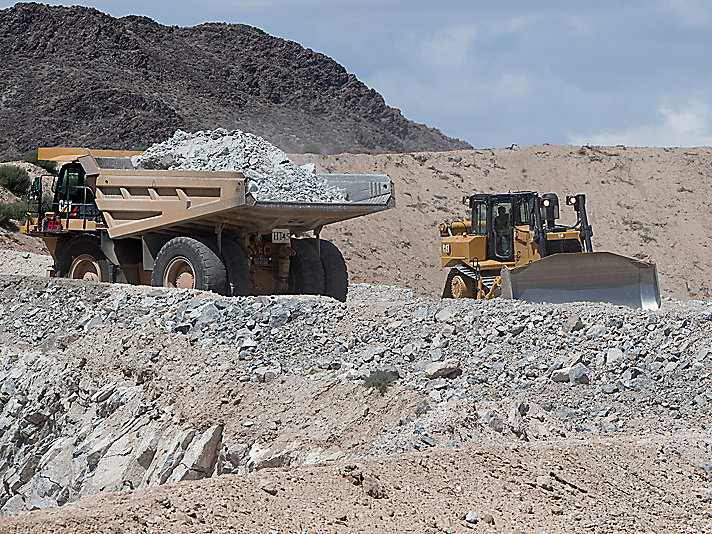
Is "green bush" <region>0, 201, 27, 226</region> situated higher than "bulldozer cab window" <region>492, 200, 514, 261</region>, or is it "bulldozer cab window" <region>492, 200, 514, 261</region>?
"green bush" <region>0, 201, 27, 226</region>

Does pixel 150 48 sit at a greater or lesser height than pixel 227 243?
greater

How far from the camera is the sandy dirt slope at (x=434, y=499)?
16.4ft

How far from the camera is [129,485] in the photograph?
8586 millimetres

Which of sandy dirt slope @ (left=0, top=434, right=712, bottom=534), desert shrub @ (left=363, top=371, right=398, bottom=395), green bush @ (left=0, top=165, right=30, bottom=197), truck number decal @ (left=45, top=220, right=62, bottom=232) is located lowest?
sandy dirt slope @ (left=0, top=434, right=712, bottom=534)

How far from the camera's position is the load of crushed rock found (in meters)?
12.1

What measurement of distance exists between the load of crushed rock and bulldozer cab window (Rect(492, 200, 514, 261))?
383 cm

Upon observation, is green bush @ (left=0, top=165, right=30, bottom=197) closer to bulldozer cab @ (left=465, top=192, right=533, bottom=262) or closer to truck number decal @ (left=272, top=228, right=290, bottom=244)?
bulldozer cab @ (left=465, top=192, right=533, bottom=262)

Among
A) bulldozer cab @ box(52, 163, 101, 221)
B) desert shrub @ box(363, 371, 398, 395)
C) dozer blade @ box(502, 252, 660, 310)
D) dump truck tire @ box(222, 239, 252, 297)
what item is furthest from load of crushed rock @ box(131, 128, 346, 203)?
desert shrub @ box(363, 371, 398, 395)

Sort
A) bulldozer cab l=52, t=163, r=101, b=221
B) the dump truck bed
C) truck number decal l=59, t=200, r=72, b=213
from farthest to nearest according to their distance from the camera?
truck number decal l=59, t=200, r=72, b=213, bulldozer cab l=52, t=163, r=101, b=221, the dump truck bed

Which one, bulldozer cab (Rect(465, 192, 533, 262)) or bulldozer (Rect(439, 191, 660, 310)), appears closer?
bulldozer (Rect(439, 191, 660, 310))

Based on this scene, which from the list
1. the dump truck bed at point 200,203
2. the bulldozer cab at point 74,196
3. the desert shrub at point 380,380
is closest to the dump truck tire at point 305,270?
the dump truck bed at point 200,203

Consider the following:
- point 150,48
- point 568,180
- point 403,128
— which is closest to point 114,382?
point 568,180

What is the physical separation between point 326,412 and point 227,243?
4.86 meters

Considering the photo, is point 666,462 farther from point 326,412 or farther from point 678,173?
point 678,173
